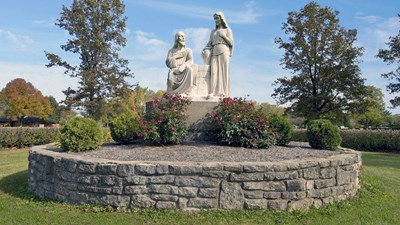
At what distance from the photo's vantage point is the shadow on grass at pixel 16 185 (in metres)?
5.50

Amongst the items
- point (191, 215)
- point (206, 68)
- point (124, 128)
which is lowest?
point (191, 215)

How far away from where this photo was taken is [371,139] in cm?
1780

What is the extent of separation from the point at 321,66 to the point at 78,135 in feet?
62.0

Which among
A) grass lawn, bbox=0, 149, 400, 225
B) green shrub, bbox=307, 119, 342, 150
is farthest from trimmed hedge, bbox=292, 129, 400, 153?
grass lawn, bbox=0, 149, 400, 225

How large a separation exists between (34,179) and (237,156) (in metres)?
3.63

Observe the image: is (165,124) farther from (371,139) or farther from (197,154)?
(371,139)

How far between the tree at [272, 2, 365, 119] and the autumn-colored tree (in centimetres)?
3180

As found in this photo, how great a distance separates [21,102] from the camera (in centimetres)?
3772

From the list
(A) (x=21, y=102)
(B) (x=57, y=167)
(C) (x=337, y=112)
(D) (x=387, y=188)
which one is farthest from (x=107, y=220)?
(A) (x=21, y=102)

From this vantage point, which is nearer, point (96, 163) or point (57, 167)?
point (96, 163)

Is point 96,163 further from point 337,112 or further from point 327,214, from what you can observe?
point 337,112

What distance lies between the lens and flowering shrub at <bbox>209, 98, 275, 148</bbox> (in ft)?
20.6

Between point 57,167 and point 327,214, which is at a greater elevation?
point 57,167

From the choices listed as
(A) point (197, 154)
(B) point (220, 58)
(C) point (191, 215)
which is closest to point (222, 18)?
(B) point (220, 58)
